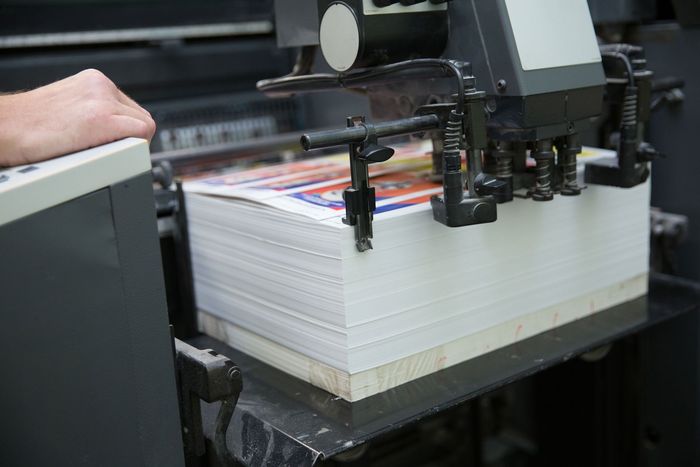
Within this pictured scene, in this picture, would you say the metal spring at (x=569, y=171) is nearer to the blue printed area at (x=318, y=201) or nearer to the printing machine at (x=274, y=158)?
the printing machine at (x=274, y=158)

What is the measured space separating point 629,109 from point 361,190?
417 millimetres

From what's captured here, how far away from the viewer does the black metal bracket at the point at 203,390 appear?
806mm

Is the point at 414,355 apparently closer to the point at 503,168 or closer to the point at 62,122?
the point at 503,168

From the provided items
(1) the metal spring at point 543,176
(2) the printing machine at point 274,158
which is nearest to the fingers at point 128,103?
(2) the printing machine at point 274,158

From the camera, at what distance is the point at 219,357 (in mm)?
822

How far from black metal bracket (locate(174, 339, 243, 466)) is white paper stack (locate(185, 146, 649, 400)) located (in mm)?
133

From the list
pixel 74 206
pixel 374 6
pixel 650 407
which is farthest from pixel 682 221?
pixel 74 206

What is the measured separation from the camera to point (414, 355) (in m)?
0.93

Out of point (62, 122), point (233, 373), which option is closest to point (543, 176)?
point (233, 373)

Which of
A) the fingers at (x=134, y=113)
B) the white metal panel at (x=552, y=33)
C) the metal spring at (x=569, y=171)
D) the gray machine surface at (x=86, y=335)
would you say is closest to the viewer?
the gray machine surface at (x=86, y=335)

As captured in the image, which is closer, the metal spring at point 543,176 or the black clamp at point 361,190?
the black clamp at point 361,190

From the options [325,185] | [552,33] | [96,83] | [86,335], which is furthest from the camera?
[325,185]

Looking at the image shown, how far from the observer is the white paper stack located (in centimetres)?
88

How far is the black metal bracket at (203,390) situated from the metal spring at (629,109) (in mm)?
610
